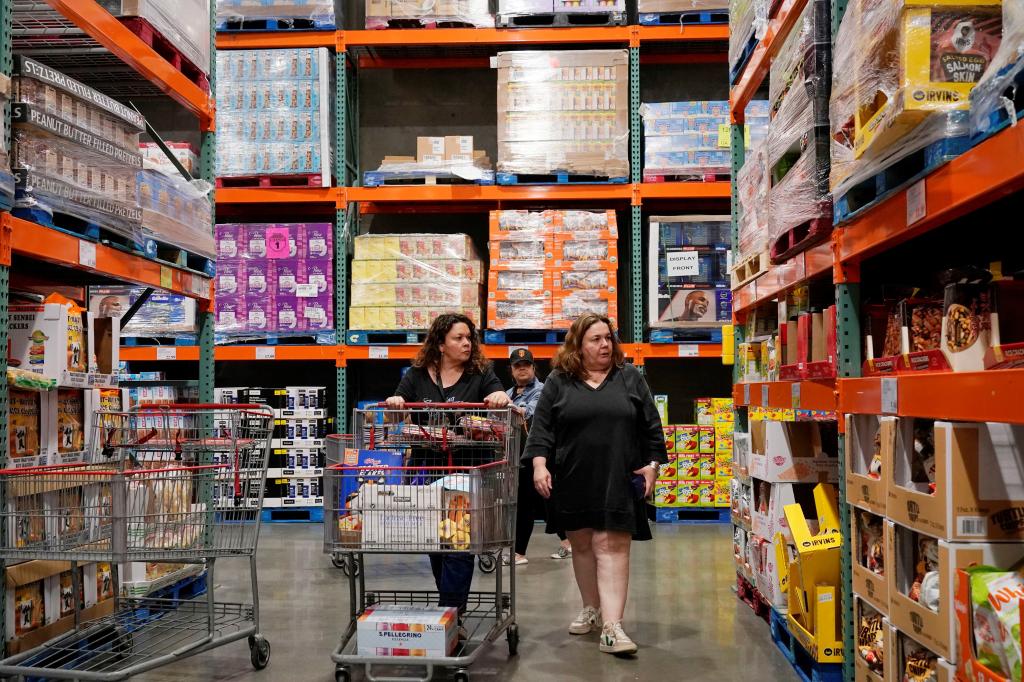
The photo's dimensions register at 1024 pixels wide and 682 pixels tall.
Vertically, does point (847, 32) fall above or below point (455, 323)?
above

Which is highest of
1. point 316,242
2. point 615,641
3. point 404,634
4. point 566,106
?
point 566,106

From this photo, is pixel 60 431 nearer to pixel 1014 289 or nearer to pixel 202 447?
pixel 202 447

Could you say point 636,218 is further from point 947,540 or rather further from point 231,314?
point 947,540

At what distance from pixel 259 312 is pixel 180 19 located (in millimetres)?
4124

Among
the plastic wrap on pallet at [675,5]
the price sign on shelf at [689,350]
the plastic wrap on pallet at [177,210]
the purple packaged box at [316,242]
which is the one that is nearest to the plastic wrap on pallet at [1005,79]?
the plastic wrap on pallet at [177,210]

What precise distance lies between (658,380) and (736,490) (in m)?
4.44

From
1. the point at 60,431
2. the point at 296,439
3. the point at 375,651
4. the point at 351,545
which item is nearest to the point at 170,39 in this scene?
the point at 60,431

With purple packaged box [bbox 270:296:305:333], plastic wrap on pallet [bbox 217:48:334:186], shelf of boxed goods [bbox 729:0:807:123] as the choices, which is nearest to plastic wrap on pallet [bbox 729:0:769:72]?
shelf of boxed goods [bbox 729:0:807:123]

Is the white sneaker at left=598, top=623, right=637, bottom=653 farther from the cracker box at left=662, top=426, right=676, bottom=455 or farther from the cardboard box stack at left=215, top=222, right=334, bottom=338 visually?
the cardboard box stack at left=215, top=222, right=334, bottom=338

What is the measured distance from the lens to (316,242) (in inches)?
348

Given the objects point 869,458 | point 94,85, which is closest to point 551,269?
point 94,85

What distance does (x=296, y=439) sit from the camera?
350 inches

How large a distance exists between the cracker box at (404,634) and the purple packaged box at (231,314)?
5551mm

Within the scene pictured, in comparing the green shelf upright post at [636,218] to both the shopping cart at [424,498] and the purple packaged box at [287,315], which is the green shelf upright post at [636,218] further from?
the shopping cart at [424,498]
